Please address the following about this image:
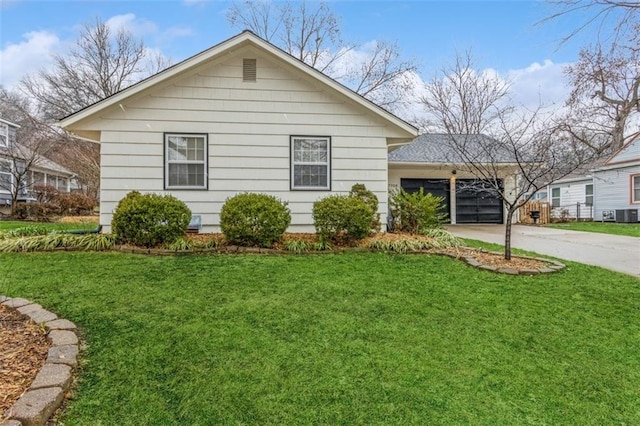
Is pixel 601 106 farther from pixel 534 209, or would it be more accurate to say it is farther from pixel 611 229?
pixel 611 229

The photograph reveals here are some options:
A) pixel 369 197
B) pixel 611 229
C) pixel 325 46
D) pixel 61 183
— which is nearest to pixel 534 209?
pixel 611 229

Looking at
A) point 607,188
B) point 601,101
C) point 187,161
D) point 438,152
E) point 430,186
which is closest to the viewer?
point 187,161

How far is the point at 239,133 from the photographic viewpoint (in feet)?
29.0

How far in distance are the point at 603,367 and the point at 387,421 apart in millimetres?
2097

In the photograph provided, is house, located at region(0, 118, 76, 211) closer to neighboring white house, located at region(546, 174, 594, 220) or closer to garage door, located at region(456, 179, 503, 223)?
garage door, located at region(456, 179, 503, 223)

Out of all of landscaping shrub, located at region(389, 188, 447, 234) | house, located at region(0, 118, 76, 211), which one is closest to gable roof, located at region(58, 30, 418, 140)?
landscaping shrub, located at region(389, 188, 447, 234)

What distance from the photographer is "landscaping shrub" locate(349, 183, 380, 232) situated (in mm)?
8430

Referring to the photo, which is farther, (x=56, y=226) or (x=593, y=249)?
(x=56, y=226)

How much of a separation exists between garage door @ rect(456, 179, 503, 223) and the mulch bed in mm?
15265

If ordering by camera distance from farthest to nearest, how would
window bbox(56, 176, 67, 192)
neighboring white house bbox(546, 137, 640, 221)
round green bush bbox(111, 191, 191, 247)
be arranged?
1. window bbox(56, 176, 67, 192)
2. neighboring white house bbox(546, 137, 640, 221)
3. round green bush bbox(111, 191, 191, 247)

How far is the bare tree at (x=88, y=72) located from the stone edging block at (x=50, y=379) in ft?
66.3

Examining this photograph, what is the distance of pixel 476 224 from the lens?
1594 centimetres

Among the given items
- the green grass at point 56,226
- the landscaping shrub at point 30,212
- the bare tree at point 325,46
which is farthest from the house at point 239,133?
the bare tree at point 325,46

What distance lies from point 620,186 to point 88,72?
28.1 m
